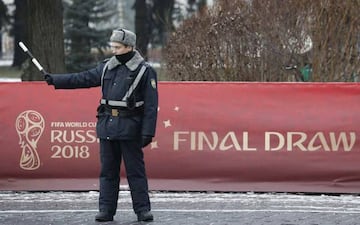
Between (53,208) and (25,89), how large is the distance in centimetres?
169

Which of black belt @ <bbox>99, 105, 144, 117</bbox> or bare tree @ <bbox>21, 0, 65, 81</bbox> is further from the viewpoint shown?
bare tree @ <bbox>21, 0, 65, 81</bbox>

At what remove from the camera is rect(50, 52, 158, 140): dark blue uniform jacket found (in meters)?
7.47

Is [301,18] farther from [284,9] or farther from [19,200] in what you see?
[19,200]

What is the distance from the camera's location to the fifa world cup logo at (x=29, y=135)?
31.5 ft

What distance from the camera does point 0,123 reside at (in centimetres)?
964

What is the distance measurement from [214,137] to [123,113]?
2.20 m

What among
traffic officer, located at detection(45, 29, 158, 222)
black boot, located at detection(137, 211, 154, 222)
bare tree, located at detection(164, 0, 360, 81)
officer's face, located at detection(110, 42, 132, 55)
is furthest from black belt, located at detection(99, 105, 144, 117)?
bare tree, located at detection(164, 0, 360, 81)

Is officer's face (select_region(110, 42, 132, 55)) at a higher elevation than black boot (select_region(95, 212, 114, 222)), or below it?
higher

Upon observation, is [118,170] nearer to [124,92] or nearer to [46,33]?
[124,92]

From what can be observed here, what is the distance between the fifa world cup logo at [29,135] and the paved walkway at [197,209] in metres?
0.36

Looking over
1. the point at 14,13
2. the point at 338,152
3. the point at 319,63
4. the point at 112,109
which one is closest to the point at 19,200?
the point at 112,109

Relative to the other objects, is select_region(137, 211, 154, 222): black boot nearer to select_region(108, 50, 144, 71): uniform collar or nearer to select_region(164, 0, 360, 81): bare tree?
select_region(108, 50, 144, 71): uniform collar

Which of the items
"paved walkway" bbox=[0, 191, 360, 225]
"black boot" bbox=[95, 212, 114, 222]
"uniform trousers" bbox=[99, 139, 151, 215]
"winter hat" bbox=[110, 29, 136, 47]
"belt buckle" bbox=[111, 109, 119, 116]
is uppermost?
"winter hat" bbox=[110, 29, 136, 47]

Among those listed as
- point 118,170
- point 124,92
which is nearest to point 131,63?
point 124,92
